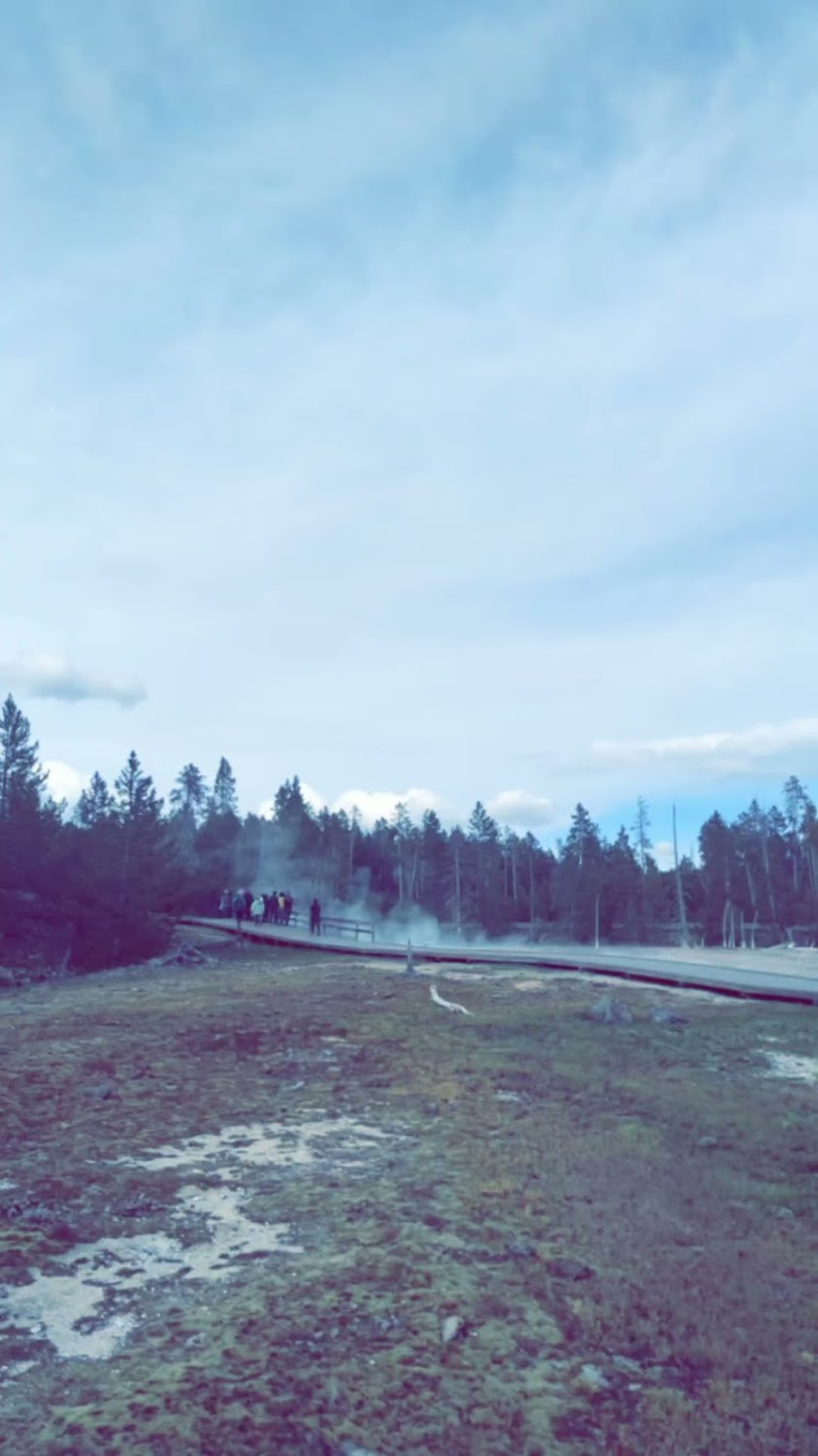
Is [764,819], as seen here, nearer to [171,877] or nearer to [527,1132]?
[171,877]

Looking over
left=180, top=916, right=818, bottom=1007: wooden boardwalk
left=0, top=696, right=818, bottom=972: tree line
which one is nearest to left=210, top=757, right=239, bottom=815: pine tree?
left=0, top=696, right=818, bottom=972: tree line

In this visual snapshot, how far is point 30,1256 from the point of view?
18.6ft

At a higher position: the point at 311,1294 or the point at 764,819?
the point at 764,819

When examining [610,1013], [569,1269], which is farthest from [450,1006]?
[569,1269]

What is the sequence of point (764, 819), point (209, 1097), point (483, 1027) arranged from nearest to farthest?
point (209, 1097), point (483, 1027), point (764, 819)

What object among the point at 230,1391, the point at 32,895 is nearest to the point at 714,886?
the point at 32,895

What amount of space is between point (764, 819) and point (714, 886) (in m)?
33.2

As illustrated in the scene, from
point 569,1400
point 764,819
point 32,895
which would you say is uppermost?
point 764,819

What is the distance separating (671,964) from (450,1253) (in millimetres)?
21259

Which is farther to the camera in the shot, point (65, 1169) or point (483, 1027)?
point (483, 1027)

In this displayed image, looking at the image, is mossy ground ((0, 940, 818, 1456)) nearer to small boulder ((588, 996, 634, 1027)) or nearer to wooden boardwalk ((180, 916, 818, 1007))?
small boulder ((588, 996, 634, 1027))

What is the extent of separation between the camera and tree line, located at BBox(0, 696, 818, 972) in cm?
3484

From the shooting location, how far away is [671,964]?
25.8 metres

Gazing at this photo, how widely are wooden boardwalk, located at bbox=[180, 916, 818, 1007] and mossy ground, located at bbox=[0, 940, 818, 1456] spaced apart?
716 centimetres
